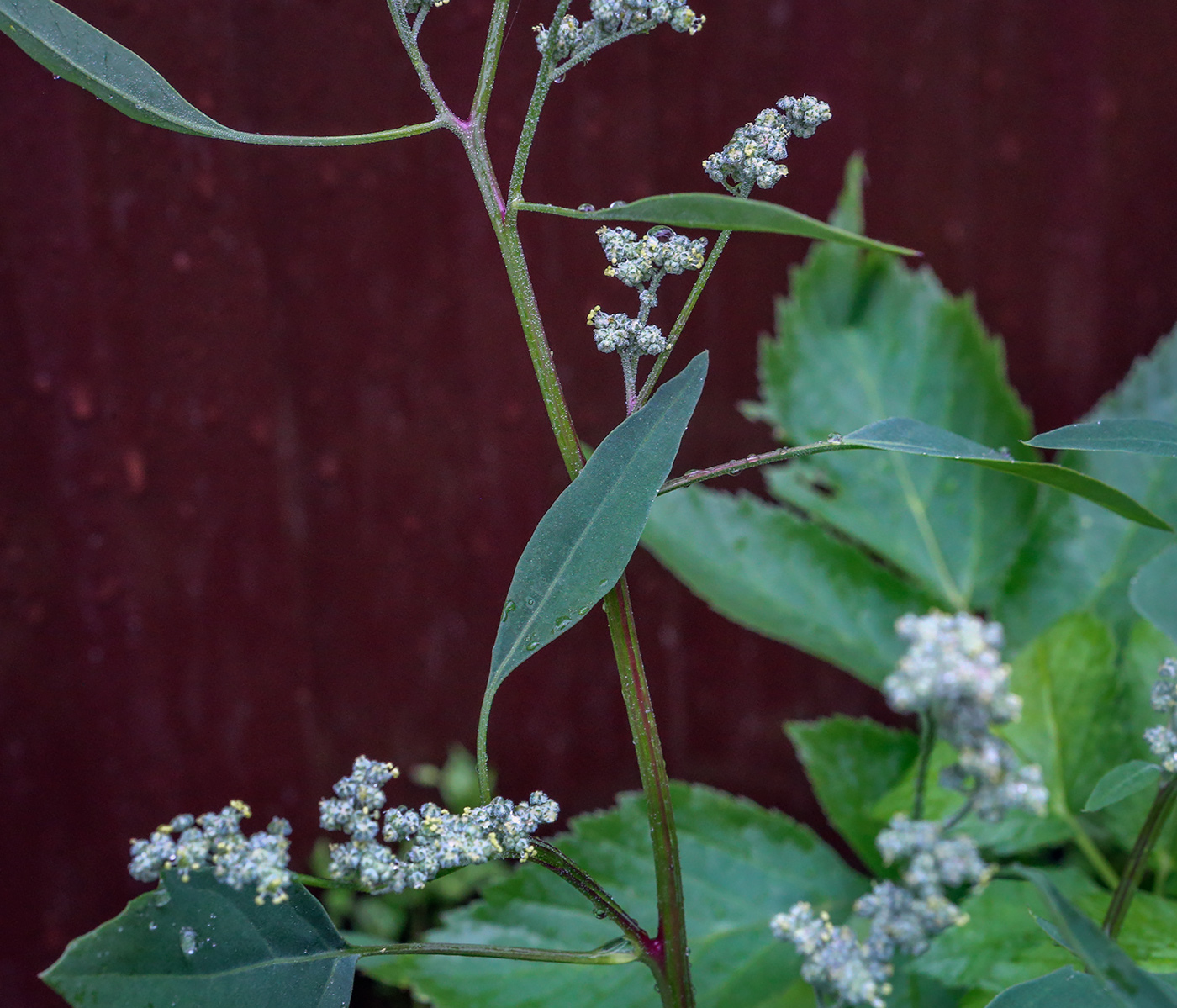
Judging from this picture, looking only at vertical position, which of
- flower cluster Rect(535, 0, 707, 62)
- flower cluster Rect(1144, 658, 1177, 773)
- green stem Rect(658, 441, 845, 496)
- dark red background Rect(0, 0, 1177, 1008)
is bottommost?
flower cluster Rect(1144, 658, 1177, 773)

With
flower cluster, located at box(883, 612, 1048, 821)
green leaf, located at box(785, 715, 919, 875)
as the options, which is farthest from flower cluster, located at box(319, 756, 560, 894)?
green leaf, located at box(785, 715, 919, 875)

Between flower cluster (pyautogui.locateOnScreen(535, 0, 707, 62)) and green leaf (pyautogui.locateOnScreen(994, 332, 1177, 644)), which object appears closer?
flower cluster (pyautogui.locateOnScreen(535, 0, 707, 62))

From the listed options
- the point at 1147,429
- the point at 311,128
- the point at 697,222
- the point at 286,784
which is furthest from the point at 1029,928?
the point at 311,128

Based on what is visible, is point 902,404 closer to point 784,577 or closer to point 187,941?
point 784,577

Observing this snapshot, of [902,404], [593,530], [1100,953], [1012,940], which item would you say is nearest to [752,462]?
[593,530]

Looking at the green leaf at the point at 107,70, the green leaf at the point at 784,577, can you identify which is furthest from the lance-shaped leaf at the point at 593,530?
the green leaf at the point at 784,577

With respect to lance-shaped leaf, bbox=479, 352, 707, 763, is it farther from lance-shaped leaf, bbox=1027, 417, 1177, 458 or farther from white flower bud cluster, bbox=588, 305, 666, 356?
lance-shaped leaf, bbox=1027, 417, 1177, 458

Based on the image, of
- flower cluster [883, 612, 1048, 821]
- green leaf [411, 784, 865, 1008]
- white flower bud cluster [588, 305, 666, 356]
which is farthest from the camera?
green leaf [411, 784, 865, 1008]

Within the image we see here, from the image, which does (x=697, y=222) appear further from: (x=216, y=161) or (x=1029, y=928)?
(x=216, y=161)
